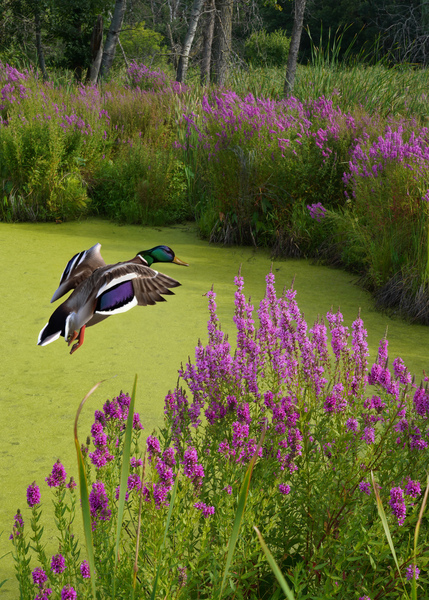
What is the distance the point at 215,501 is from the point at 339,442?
0.33 meters

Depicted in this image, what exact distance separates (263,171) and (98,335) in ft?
8.07

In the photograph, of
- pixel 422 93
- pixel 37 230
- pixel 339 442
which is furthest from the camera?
pixel 422 93

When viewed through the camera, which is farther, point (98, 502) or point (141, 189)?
point (141, 189)

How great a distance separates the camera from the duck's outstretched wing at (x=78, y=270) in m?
1.14

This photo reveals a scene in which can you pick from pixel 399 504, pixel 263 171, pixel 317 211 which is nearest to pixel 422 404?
pixel 399 504

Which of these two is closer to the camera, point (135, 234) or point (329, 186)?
point (329, 186)

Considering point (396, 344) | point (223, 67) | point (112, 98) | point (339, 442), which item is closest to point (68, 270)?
point (339, 442)

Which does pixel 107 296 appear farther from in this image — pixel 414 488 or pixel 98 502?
pixel 414 488

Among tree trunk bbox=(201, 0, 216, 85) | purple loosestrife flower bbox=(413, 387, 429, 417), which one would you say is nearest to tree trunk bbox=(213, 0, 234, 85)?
tree trunk bbox=(201, 0, 216, 85)

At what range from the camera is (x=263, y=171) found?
17.6 feet

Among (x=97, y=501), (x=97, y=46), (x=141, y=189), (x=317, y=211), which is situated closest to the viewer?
(x=97, y=501)

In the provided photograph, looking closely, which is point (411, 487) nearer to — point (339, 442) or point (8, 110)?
point (339, 442)

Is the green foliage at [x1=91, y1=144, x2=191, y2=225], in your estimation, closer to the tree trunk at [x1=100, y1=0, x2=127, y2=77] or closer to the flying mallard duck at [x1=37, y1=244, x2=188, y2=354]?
the flying mallard duck at [x1=37, y1=244, x2=188, y2=354]

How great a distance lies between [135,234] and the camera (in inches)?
224
